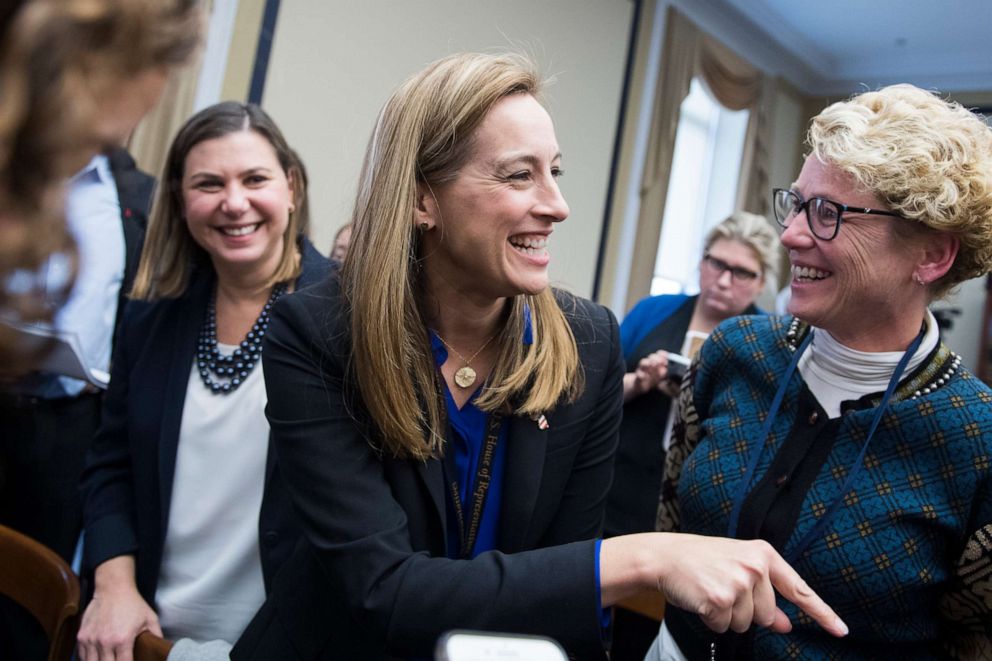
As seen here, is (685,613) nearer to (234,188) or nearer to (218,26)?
(234,188)

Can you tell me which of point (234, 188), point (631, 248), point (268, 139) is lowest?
point (234, 188)

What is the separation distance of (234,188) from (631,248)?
237 inches

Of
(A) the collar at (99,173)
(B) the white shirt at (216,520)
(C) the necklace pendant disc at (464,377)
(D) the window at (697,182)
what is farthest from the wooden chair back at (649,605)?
(D) the window at (697,182)

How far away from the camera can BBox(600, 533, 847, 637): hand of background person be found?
1.00m

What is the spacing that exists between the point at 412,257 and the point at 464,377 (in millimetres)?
209

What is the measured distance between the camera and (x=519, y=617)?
3.59 ft

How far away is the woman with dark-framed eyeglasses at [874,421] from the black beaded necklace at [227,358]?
88 centimetres

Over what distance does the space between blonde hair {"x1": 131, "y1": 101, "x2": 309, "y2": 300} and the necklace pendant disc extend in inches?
26.0

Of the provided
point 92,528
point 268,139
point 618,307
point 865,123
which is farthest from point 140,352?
point 618,307

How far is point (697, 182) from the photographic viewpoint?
8.99 meters

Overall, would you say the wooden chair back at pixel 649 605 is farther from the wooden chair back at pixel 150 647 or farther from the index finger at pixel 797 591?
the wooden chair back at pixel 150 647

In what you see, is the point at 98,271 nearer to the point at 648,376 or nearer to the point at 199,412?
the point at 199,412

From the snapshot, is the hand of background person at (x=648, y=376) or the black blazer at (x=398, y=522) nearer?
the black blazer at (x=398, y=522)

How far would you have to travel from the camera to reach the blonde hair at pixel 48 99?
511mm
